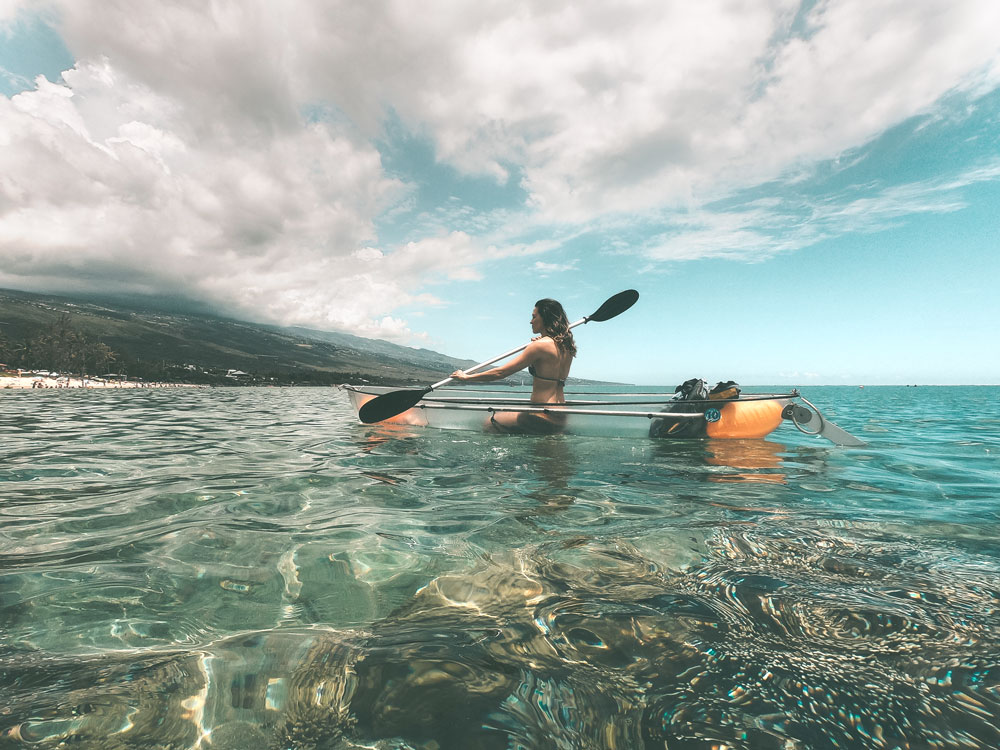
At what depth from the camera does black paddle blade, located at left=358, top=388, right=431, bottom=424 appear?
9.52m

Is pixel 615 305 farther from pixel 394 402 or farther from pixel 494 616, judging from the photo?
pixel 494 616

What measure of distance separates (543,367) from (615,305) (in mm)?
4365

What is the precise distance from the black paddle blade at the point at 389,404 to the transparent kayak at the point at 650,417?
0.68ft

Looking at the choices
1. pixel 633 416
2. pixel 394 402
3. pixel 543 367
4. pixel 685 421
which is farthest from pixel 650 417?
pixel 394 402

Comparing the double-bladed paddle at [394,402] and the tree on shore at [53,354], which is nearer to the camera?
the double-bladed paddle at [394,402]

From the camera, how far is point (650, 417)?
845 centimetres

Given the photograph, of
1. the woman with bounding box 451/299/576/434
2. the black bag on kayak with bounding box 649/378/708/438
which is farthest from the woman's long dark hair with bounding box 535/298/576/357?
the black bag on kayak with bounding box 649/378/708/438

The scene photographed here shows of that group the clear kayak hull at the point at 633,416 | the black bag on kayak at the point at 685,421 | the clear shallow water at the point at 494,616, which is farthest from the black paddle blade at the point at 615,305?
the clear shallow water at the point at 494,616

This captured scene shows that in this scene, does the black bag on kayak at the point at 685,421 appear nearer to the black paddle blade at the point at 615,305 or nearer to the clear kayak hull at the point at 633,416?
the clear kayak hull at the point at 633,416

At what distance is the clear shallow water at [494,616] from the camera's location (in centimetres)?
164

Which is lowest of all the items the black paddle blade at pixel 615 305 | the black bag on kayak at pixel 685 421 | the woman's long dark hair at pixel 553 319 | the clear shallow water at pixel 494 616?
the clear shallow water at pixel 494 616

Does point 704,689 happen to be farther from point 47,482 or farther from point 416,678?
point 47,482

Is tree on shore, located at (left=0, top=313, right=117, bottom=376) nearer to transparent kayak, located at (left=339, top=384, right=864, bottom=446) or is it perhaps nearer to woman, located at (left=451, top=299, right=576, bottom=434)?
transparent kayak, located at (left=339, top=384, right=864, bottom=446)

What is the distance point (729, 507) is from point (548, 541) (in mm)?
2298
